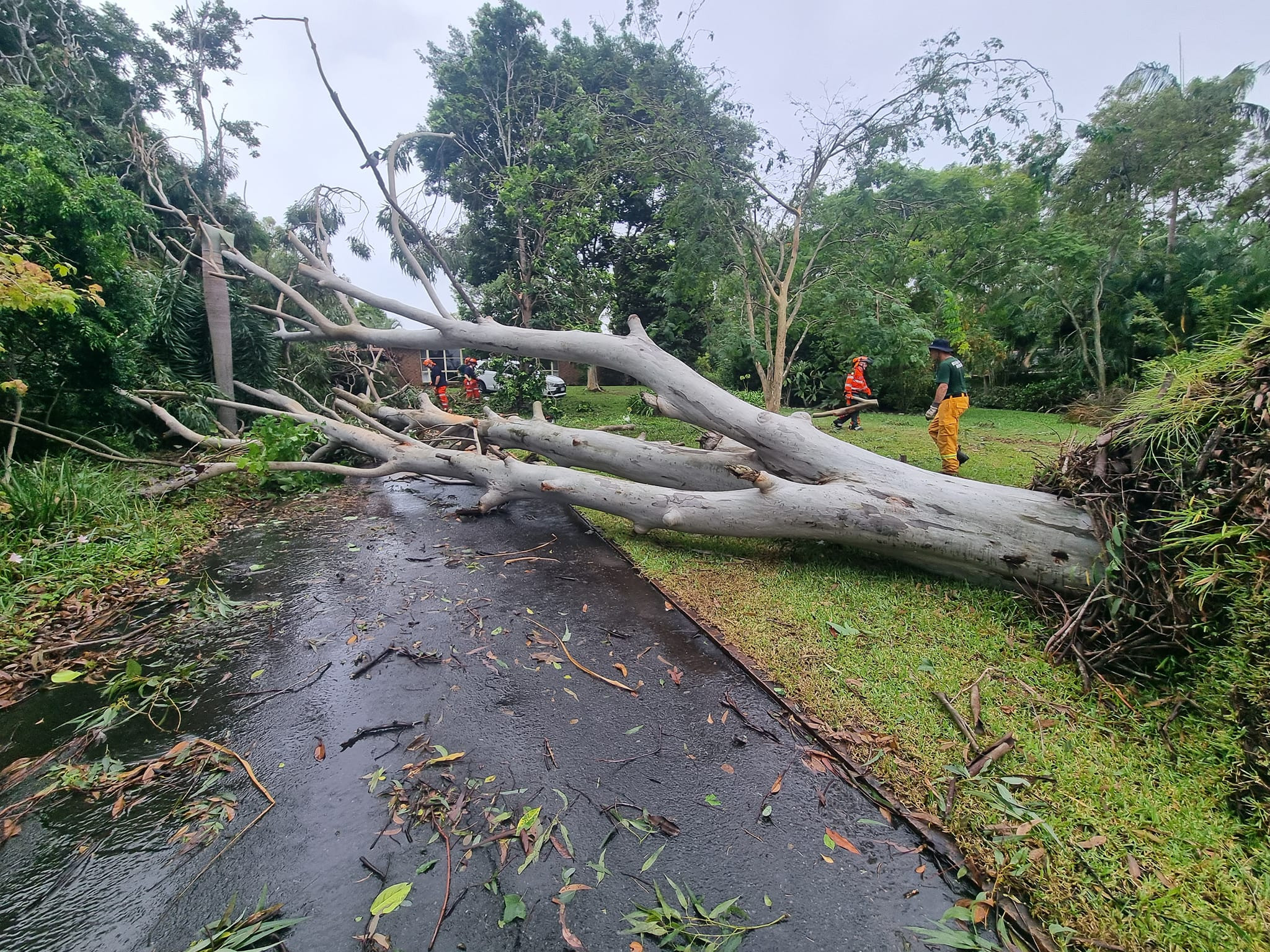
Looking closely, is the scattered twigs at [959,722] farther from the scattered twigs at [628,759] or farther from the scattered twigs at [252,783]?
the scattered twigs at [252,783]

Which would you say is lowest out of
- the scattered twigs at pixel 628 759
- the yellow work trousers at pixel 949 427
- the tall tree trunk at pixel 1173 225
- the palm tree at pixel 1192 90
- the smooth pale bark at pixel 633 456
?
the scattered twigs at pixel 628 759

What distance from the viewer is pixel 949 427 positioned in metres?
5.22

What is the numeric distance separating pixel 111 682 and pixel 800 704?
311 cm

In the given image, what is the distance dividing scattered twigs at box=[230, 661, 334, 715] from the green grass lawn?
2.01 meters

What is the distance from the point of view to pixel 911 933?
131 cm

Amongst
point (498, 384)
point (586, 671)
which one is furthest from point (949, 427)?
point (498, 384)

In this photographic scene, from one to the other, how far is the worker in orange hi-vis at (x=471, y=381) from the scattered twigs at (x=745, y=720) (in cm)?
1114

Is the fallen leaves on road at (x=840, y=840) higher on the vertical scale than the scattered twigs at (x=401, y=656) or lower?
higher

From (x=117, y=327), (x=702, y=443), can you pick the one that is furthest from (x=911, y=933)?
(x=117, y=327)

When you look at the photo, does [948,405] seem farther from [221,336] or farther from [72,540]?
[221,336]

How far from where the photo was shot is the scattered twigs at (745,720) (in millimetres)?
2003

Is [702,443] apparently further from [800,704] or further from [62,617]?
[62,617]

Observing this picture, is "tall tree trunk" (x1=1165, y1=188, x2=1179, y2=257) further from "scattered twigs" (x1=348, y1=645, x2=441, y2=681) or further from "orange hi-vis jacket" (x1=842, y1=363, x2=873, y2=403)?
"scattered twigs" (x1=348, y1=645, x2=441, y2=681)

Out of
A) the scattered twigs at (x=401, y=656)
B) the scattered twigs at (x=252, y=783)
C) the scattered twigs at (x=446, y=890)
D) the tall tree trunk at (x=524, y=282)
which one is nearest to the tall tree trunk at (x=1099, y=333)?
the tall tree trunk at (x=524, y=282)
